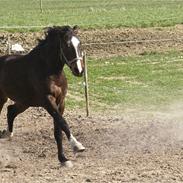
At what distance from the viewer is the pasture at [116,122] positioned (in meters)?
9.05

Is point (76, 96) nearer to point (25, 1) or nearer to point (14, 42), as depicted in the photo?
point (14, 42)

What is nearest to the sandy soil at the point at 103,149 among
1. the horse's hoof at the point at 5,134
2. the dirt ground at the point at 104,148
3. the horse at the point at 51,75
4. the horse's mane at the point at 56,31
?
the dirt ground at the point at 104,148

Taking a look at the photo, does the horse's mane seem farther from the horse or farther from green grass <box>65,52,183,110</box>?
green grass <box>65,52,183,110</box>

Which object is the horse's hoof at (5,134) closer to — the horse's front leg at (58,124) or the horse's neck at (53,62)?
the horse's front leg at (58,124)

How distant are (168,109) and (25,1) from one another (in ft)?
156

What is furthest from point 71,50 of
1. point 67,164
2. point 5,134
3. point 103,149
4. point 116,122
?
point 116,122

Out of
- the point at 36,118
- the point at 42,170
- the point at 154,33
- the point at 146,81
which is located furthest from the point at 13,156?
the point at 154,33

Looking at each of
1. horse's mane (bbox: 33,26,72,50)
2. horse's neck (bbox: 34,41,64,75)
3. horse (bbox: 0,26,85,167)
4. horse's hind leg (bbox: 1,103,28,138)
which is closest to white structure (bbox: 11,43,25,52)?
horse's hind leg (bbox: 1,103,28,138)

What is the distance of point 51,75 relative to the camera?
9891 mm

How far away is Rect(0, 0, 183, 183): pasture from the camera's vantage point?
9.05 m

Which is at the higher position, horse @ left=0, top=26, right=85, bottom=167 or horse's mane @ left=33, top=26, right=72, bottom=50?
horse's mane @ left=33, top=26, right=72, bottom=50

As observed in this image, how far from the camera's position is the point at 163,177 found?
841cm

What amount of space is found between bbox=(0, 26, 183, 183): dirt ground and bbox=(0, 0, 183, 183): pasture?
0.01 m

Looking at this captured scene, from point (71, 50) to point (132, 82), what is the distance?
8.88 m
